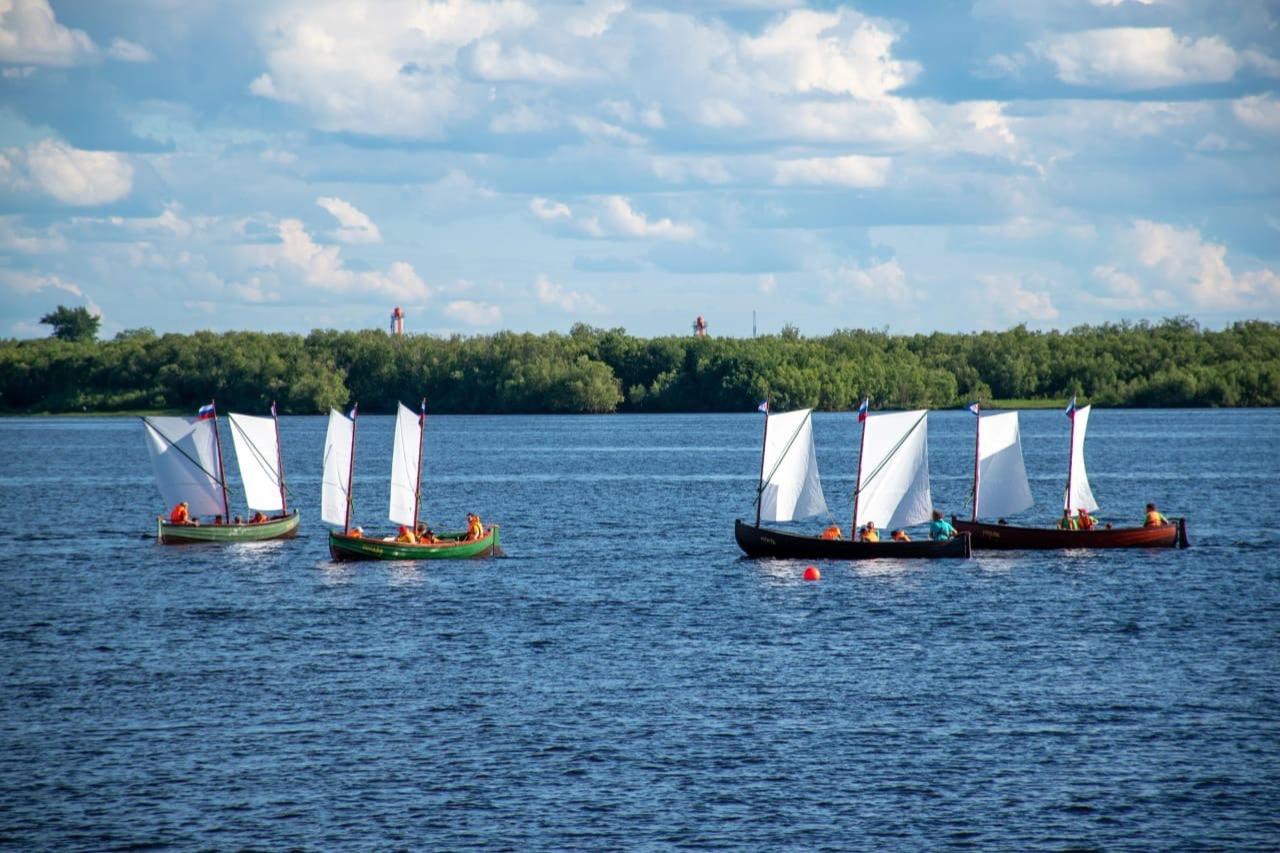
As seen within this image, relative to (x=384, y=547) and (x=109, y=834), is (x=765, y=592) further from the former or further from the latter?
(x=109, y=834)

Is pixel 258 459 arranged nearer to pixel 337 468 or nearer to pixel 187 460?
pixel 187 460

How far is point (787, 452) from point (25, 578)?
32.7 m

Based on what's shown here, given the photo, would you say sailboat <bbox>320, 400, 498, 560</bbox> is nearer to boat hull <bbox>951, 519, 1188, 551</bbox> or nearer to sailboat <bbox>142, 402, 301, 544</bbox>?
sailboat <bbox>142, 402, 301, 544</bbox>

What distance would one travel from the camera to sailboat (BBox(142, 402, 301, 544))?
254ft

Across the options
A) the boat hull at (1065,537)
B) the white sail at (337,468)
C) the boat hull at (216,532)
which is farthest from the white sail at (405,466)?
the boat hull at (1065,537)

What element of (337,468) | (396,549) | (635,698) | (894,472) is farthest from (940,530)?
(635,698)

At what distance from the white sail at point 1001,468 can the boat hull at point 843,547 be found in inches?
171

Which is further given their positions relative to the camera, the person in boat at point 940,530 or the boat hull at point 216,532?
the boat hull at point 216,532

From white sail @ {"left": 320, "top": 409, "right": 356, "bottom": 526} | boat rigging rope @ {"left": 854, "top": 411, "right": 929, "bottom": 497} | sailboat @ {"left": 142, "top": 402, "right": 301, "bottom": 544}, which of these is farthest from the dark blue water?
boat rigging rope @ {"left": 854, "top": 411, "right": 929, "bottom": 497}

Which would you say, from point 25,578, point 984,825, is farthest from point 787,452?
point 984,825

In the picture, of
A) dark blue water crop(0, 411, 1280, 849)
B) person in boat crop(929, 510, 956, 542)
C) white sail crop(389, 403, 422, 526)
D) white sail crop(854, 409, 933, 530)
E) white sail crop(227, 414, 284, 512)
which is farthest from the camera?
white sail crop(227, 414, 284, 512)

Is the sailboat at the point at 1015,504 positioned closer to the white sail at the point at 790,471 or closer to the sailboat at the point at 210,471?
the white sail at the point at 790,471

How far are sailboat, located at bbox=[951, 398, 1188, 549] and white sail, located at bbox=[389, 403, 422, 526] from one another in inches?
975

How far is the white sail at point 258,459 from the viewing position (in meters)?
78.0
